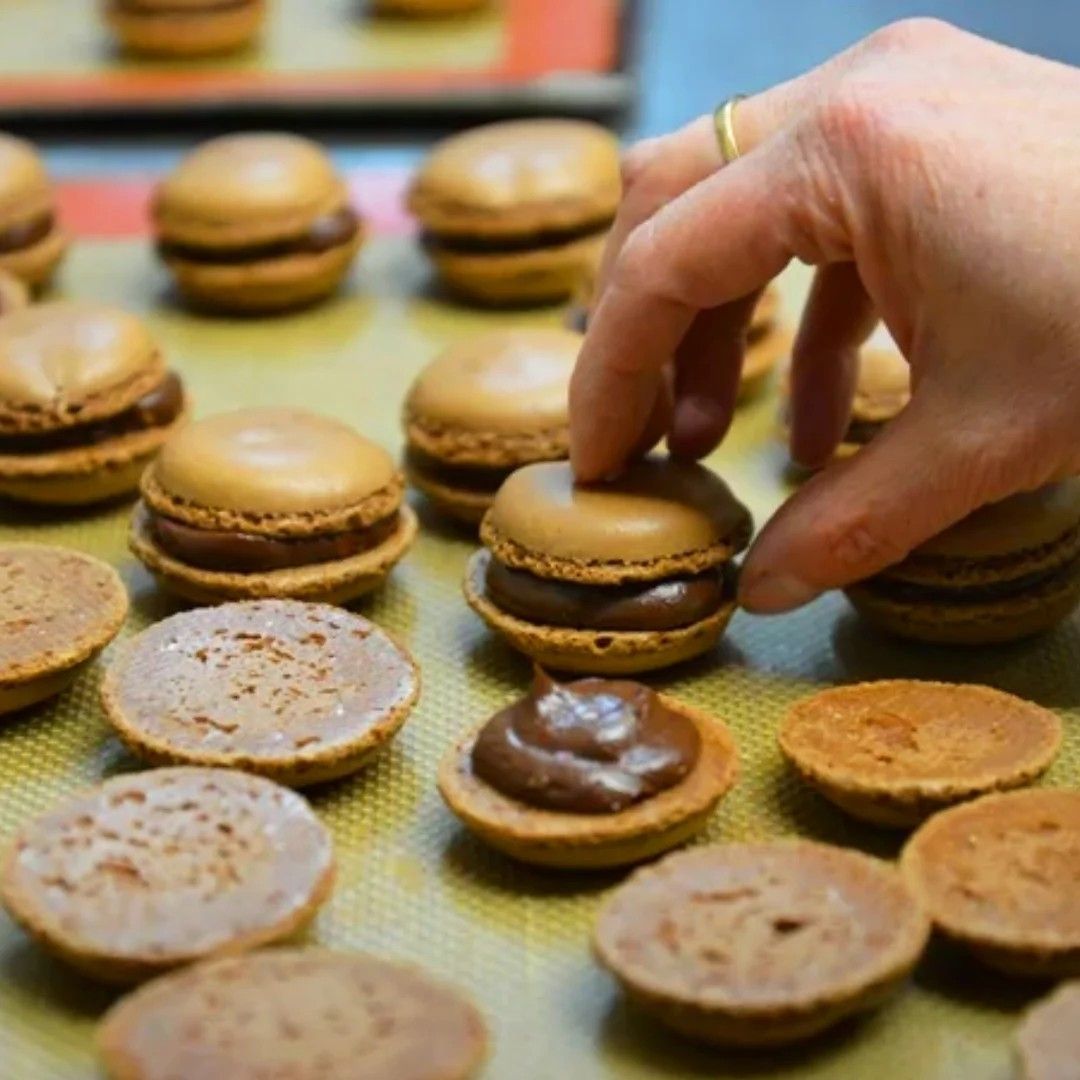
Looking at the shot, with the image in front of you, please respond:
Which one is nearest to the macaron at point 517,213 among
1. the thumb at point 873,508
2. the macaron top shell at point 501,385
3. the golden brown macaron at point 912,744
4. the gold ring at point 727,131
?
the macaron top shell at point 501,385

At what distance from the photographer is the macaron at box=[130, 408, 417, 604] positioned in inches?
72.3

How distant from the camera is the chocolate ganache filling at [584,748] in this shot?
1.49m

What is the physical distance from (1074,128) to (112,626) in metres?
0.88

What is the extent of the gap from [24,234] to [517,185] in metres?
0.61

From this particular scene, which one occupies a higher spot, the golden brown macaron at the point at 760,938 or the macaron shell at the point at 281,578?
the golden brown macaron at the point at 760,938

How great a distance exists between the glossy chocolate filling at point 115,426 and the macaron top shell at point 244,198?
0.42 meters

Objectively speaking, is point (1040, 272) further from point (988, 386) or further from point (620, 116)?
point (620, 116)

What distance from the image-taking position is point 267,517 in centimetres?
184

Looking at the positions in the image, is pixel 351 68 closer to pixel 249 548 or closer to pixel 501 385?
pixel 501 385

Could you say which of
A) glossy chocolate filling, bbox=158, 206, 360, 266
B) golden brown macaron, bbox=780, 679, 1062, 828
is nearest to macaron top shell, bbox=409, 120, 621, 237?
glossy chocolate filling, bbox=158, 206, 360, 266

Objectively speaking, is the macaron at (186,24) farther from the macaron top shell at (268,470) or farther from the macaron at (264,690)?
the macaron at (264,690)

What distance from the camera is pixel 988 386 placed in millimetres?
1583

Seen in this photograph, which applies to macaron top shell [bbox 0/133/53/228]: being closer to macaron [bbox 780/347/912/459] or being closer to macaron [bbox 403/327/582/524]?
macaron [bbox 403/327/582/524]

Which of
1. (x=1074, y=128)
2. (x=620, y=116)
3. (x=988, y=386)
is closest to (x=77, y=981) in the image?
(x=988, y=386)
